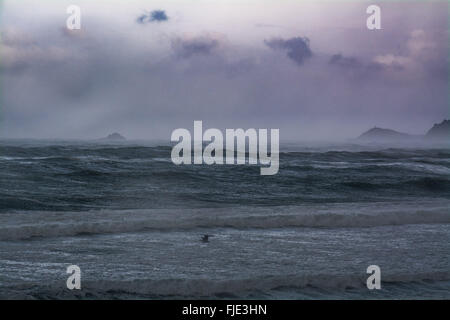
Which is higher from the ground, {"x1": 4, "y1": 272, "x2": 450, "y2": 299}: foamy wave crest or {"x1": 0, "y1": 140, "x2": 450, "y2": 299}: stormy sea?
{"x1": 0, "y1": 140, "x2": 450, "y2": 299}: stormy sea

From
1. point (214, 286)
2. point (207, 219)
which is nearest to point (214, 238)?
point (207, 219)

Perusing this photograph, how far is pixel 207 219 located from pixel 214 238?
1979 millimetres

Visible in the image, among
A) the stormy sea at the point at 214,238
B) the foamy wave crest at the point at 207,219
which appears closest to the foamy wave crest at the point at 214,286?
the stormy sea at the point at 214,238

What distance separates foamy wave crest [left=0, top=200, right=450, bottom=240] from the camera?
11.2 m

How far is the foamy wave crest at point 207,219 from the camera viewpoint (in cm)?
1118

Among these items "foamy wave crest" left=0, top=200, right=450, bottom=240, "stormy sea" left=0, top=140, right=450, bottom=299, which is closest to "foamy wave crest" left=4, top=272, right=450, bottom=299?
"stormy sea" left=0, top=140, right=450, bottom=299

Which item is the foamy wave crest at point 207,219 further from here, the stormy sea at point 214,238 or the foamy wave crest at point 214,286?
the foamy wave crest at point 214,286

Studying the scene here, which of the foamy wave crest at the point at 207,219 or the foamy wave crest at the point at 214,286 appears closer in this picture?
the foamy wave crest at the point at 214,286

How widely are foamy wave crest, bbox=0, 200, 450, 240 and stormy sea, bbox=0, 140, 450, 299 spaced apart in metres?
0.03

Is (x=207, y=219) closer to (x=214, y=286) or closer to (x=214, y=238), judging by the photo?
(x=214, y=238)

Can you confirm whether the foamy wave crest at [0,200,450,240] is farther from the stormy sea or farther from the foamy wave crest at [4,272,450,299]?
the foamy wave crest at [4,272,450,299]

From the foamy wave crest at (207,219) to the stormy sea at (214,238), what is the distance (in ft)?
0.11
